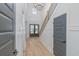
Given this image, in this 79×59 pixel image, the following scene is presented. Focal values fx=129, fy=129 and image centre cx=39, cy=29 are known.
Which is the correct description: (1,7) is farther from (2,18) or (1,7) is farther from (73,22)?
(73,22)

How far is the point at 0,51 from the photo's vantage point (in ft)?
1.99

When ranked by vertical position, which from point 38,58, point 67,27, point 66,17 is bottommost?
point 38,58

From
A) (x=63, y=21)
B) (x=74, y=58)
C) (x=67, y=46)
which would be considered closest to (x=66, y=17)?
(x=63, y=21)

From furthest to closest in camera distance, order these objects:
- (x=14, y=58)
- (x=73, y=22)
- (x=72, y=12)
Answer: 1. (x=72, y=12)
2. (x=73, y=22)
3. (x=14, y=58)

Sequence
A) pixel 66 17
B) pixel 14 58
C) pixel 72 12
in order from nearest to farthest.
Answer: pixel 14 58 → pixel 72 12 → pixel 66 17

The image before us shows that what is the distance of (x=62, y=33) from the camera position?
170cm

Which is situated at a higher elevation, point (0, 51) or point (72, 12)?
point (72, 12)

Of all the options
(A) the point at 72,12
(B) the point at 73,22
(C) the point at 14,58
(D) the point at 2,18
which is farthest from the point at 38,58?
(A) the point at 72,12

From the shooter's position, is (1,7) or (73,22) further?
(73,22)

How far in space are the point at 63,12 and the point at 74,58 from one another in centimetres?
123

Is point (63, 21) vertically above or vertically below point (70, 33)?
above

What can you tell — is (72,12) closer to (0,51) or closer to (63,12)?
(63,12)

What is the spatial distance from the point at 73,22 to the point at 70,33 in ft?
0.76

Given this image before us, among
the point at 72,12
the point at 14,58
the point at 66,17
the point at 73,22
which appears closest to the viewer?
the point at 14,58
